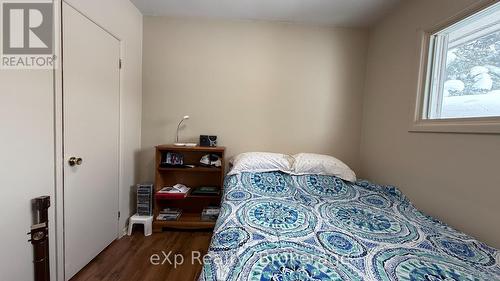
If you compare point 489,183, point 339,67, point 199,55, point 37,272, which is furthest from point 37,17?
point 489,183

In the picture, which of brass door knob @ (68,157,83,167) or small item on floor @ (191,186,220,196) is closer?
brass door knob @ (68,157,83,167)

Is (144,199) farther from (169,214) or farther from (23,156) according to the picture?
(23,156)

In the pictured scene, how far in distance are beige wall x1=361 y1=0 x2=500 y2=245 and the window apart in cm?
11

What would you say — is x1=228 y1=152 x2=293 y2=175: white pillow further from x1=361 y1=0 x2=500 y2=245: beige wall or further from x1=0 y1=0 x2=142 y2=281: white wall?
x1=0 y1=0 x2=142 y2=281: white wall

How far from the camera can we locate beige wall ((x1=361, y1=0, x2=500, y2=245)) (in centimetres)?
127

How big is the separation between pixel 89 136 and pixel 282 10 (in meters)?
2.19

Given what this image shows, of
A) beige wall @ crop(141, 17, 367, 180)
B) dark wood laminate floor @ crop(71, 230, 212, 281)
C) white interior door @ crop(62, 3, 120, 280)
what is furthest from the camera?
beige wall @ crop(141, 17, 367, 180)

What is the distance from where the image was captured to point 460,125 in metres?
1.41

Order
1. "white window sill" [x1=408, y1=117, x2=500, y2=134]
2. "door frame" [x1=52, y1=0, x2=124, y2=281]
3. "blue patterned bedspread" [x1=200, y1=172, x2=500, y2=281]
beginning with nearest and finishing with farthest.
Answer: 1. "blue patterned bedspread" [x1=200, y1=172, x2=500, y2=281]
2. "white window sill" [x1=408, y1=117, x2=500, y2=134]
3. "door frame" [x1=52, y1=0, x2=124, y2=281]

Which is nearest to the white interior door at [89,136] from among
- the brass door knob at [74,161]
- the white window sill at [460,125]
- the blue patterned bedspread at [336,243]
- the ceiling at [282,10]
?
the brass door knob at [74,161]

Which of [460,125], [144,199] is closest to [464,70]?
[460,125]

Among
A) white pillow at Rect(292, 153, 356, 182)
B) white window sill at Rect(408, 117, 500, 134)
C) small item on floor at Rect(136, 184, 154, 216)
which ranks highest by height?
Answer: white window sill at Rect(408, 117, 500, 134)

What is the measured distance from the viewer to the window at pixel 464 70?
1.33 m

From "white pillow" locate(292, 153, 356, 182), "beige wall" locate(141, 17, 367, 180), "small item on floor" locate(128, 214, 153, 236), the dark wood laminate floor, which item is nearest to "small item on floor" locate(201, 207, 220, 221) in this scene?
the dark wood laminate floor
